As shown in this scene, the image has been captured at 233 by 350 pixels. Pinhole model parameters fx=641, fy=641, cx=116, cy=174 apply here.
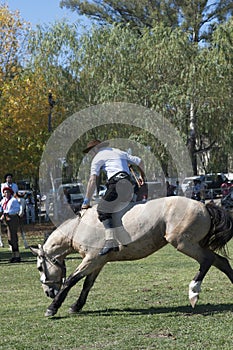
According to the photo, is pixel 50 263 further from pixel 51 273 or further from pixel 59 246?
pixel 59 246

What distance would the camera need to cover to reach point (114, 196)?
28.8 ft

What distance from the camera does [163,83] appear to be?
32281 mm

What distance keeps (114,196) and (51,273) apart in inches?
58.6

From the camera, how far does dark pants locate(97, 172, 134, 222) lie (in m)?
8.77

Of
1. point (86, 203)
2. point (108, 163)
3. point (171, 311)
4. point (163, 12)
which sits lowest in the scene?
point (171, 311)

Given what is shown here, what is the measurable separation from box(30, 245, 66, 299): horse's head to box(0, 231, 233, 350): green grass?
0.34 meters

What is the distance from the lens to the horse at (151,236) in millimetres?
8648

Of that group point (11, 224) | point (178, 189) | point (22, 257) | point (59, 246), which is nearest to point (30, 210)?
point (178, 189)

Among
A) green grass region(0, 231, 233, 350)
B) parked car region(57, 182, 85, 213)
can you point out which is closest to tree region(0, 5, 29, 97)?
parked car region(57, 182, 85, 213)

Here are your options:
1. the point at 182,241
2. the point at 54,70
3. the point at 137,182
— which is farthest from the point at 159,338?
the point at 54,70

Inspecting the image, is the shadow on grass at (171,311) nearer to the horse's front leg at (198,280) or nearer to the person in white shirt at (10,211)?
the horse's front leg at (198,280)

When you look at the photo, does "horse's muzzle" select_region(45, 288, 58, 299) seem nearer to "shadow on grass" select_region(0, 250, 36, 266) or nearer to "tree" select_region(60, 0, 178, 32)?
"shadow on grass" select_region(0, 250, 36, 266)

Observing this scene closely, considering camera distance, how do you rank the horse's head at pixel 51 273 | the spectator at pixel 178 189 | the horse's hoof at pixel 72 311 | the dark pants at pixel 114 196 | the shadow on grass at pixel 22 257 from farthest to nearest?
the spectator at pixel 178 189 → the shadow on grass at pixel 22 257 → the horse's head at pixel 51 273 → the horse's hoof at pixel 72 311 → the dark pants at pixel 114 196

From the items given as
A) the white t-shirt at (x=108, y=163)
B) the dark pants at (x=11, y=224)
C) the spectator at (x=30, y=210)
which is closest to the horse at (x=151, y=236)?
the white t-shirt at (x=108, y=163)
